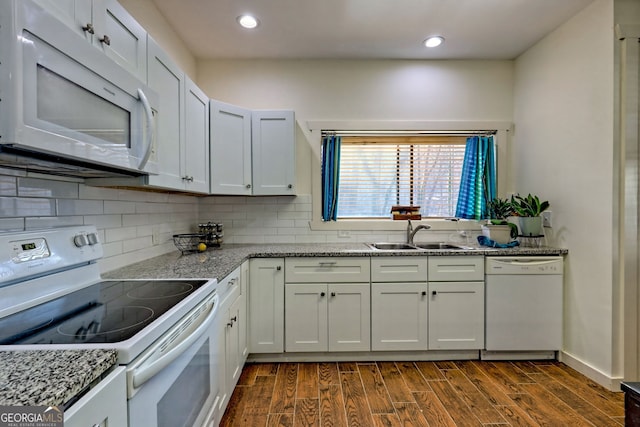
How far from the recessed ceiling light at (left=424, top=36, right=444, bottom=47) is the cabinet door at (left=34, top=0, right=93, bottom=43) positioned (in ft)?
8.10

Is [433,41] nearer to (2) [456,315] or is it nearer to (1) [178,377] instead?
(2) [456,315]

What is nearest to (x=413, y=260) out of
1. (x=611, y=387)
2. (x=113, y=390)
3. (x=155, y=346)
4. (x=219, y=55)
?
(x=611, y=387)

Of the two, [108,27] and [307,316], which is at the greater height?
[108,27]

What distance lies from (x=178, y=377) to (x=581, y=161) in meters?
2.87

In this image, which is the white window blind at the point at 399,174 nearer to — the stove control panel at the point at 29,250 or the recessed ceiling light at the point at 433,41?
the recessed ceiling light at the point at 433,41

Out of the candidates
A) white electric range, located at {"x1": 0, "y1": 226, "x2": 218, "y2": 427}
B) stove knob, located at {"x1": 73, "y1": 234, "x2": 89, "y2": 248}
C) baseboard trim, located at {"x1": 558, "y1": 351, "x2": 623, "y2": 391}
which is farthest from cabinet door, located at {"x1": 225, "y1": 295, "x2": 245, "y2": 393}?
baseboard trim, located at {"x1": 558, "y1": 351, "x2": 623, "y2": 391}

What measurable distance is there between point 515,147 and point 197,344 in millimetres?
3247

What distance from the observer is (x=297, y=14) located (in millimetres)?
2275

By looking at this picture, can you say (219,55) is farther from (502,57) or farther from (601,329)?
(601,329)

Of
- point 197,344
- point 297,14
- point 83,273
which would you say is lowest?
point 197,344

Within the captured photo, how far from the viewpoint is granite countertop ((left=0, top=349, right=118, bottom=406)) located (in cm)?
56

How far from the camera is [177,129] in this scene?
1863 mm

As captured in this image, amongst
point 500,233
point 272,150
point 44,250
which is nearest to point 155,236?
point 44,250

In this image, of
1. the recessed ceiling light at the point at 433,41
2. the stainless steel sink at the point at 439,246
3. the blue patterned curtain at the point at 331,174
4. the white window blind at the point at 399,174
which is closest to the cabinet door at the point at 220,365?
the blue patterned curtain at the point at 331,174
